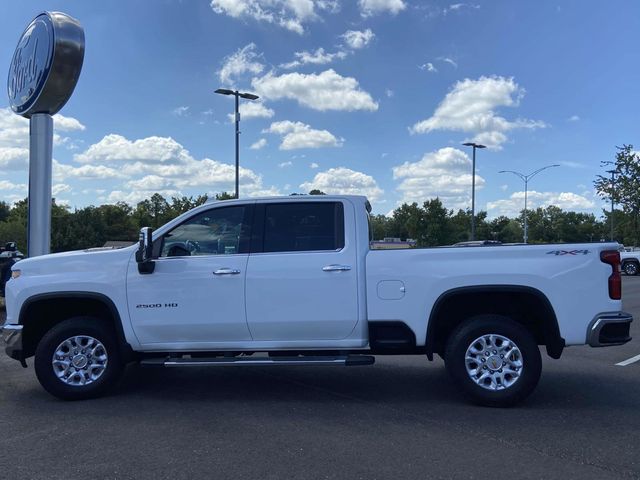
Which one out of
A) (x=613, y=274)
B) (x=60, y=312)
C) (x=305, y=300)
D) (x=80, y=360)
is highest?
(x=613, y=274)

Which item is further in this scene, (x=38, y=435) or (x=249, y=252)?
(x=249, y=252)

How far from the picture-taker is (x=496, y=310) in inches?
231

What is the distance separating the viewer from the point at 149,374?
23.1 ft

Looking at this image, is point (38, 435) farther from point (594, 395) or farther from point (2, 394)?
point (594, 395)

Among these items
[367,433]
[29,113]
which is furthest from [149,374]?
[29,113]

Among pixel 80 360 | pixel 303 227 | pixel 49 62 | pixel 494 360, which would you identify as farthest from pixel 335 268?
pixel 49 62

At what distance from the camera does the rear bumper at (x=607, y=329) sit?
17.4ft

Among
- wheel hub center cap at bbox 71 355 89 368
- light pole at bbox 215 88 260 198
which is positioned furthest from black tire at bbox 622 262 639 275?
wheel hub center cap at bbox 71 355 89 368

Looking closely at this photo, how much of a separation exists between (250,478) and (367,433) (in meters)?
1.25

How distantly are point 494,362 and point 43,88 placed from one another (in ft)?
33.6

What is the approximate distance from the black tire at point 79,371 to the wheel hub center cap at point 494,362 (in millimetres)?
3622

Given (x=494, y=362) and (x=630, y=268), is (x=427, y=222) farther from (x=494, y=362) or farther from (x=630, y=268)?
(x=494, y=362)

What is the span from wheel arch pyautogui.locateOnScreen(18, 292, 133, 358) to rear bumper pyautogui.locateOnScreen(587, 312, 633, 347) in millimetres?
4451

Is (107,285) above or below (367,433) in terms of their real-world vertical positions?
above
